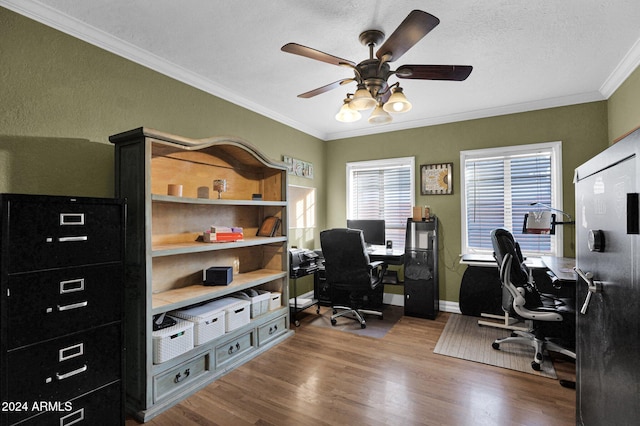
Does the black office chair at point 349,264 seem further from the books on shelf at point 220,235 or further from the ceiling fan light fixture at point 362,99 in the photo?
the ceiling fan light fixture at point 362,99

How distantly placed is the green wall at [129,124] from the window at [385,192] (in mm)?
202

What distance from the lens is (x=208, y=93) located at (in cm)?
311

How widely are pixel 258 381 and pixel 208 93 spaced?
2730 millimetres

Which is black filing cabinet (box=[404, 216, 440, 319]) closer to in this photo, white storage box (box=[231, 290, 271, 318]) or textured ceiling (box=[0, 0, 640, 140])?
textured ceiling (box=[0, 0, 640, 140])

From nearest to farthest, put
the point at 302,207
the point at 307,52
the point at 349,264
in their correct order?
1. the point at 307,52
2. the point at 349,264
3. the point at 302,207

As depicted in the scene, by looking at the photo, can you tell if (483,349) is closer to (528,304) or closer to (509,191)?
(528,304)

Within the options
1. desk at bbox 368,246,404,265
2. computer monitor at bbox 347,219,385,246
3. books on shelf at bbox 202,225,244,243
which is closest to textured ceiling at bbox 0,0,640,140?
books on shelf at bbox 202,225,244,243

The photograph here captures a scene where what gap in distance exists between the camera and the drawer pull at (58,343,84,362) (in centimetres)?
162

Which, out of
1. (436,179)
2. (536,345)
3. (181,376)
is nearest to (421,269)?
(436,179)

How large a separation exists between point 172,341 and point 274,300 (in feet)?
4.02

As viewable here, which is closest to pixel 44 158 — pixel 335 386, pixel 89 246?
pixel 89 246

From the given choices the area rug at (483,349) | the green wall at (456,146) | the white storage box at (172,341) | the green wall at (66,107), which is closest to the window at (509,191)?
the green wall at (456,146)

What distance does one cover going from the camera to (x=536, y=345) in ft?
9.06

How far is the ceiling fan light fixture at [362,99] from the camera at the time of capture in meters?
2.06
